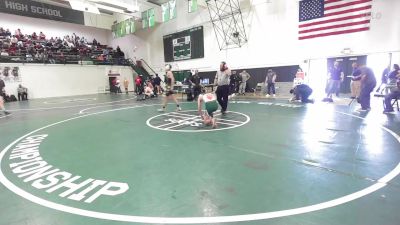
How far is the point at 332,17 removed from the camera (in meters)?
14.4

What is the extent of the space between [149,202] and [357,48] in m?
15.3

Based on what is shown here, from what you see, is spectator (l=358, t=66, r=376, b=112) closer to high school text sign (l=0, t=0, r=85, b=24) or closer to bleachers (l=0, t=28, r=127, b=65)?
bleachers (l=0, t=28, r=127, b=65)

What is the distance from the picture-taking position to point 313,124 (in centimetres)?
668

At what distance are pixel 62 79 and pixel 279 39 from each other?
2064cm

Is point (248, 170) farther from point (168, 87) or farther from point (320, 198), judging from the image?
point (168, 87)

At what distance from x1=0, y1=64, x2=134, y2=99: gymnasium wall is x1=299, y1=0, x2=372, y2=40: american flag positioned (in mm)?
20407

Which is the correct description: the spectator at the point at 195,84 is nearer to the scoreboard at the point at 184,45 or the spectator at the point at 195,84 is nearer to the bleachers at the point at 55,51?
the scoreboard at the point at 184,45

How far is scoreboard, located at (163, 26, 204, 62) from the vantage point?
72.0 ft

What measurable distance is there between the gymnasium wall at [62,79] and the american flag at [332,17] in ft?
67.0

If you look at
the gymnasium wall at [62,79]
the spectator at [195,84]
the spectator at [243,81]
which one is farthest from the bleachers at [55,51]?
the spectator at [243,81]

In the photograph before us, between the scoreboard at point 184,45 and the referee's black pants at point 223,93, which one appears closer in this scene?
the referee's black pants at point 223,93

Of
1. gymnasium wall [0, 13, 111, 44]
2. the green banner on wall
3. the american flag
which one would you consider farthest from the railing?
the american flag

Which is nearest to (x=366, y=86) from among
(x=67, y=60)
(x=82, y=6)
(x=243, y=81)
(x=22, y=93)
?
(x=243, y=81)

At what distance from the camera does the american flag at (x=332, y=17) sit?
13298mm
